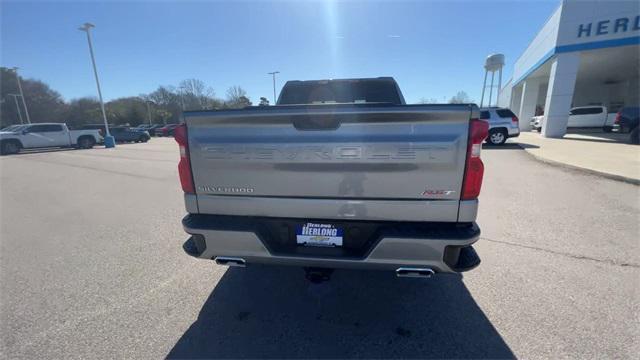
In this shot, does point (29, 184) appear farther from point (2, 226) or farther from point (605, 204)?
point (605, 204)

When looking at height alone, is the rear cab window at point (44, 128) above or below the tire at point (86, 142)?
above

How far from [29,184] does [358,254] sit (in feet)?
37.9

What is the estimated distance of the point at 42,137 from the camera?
67.5 feet

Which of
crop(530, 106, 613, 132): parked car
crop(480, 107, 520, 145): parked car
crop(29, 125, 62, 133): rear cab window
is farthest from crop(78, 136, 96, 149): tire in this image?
crop(530, 106, 613, 132): parked car

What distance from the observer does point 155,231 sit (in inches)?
183

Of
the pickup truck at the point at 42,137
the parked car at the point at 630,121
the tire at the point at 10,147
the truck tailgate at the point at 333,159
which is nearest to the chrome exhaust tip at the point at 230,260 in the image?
the truck tailgate at the point at 333,159

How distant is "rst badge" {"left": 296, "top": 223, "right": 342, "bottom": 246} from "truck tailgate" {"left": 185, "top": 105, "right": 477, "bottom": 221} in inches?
4.2

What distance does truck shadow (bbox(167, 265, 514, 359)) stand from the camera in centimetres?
216

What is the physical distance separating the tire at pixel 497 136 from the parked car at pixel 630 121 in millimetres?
6255

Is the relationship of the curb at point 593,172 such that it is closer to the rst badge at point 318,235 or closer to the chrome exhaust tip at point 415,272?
the chrome exhaust tip at point 415,272

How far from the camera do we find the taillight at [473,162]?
196 cm

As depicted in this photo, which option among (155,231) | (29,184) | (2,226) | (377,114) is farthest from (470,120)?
(29,184)

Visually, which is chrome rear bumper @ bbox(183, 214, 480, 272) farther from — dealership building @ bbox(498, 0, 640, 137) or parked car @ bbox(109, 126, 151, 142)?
parked car @ bbox(109, 126, 151, 142)

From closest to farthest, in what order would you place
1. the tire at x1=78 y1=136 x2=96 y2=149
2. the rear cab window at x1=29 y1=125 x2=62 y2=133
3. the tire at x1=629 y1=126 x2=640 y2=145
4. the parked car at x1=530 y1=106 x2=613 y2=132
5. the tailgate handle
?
the tailgate handle
the tire at x1=629 y1=126 x2=640 y2=145
the rear cab window at x1=29 y1=125 x2=62 y2=133
the parked car at x1=530 y1=106 x2=613 y2=132
the tire at x1=78 y1=136 x2=96 y2=149
